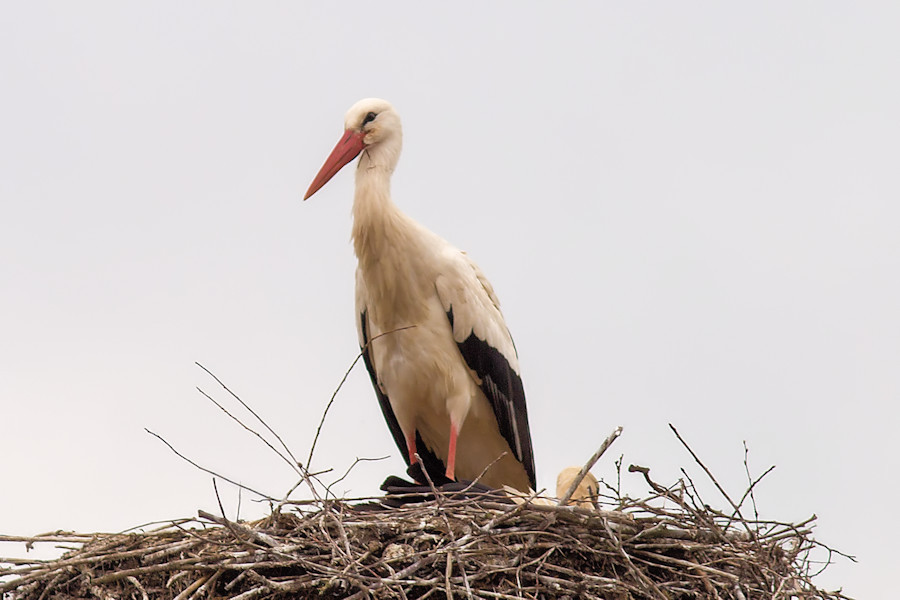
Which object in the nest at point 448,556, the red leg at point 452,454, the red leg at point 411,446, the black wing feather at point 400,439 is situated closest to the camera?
the nest at point 448,556

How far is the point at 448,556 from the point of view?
4.00m

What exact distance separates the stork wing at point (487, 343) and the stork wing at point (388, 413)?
1.17ft

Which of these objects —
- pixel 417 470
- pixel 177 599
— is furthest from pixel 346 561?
pixel 417 470

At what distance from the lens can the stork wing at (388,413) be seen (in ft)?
18.6

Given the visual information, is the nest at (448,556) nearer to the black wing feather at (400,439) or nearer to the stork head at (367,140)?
the black wing feather at (400,439)

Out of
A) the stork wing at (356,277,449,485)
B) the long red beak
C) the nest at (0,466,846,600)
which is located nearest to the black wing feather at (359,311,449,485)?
the stork wing at (356,277,449,485)

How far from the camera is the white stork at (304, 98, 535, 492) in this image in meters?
5.44

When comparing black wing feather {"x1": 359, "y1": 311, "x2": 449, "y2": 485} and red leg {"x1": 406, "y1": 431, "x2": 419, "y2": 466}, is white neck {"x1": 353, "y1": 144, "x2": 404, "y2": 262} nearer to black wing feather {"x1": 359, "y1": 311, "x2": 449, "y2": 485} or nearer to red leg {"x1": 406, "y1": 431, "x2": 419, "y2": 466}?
black wing feather {"x1": 359, "y1": 311, "x2": 449, "y2": 485}

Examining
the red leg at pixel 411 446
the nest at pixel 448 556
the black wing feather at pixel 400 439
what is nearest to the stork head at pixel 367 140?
the black wing feather at pixel 400 439

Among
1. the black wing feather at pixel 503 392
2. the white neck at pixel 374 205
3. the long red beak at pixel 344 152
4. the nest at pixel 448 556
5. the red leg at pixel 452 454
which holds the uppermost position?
the long red beak at pixel 344 152

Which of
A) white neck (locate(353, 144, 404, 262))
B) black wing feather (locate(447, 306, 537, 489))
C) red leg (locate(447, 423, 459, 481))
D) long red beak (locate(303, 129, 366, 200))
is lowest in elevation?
red leg (locate(447, 423, 459, 481))

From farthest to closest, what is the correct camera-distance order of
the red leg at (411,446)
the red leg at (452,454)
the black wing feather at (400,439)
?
the black wing feather at (400,439)
the red leg at (411,446)
the red leg at (452,454)

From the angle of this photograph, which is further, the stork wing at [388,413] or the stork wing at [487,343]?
the stork wing at [388,413]

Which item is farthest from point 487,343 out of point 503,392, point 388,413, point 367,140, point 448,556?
point 448,556
